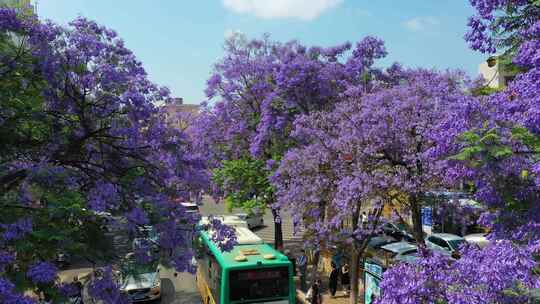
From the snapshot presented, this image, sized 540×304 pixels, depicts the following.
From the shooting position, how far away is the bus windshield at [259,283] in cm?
1286

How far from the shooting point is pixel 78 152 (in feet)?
30.0

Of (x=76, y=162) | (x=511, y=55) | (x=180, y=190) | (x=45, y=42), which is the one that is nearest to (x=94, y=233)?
(x=76, y=162)

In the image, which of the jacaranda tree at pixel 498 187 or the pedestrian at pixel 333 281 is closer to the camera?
the jacaranda tree at pixel 498 187

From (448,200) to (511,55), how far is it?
18.9 feet

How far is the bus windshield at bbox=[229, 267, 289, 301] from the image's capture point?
42.2 feet

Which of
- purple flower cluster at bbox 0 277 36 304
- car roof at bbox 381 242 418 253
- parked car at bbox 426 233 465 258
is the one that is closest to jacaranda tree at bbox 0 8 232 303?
purple flower cluster at bbox 0 277 36 304

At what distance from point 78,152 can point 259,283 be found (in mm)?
6282

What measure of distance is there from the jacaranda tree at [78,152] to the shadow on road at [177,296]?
32.2ft

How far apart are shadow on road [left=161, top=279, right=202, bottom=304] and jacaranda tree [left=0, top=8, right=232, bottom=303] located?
982 cm

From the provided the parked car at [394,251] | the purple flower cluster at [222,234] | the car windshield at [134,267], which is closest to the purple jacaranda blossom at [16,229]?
the car windshield at [134,267]

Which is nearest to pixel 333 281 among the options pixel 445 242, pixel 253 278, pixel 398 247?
pixel 253 278

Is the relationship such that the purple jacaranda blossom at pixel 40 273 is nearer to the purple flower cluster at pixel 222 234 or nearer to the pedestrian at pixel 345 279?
the purple flower cluster at pixel 222 234

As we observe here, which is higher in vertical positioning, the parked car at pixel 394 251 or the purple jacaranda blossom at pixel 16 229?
the purple jacaranda blossom at pixel 16 229

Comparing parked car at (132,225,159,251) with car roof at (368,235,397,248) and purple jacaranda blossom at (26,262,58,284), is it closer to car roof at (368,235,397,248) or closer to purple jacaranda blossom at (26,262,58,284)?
purple jacaranda blossom at (26,262,58,284)
